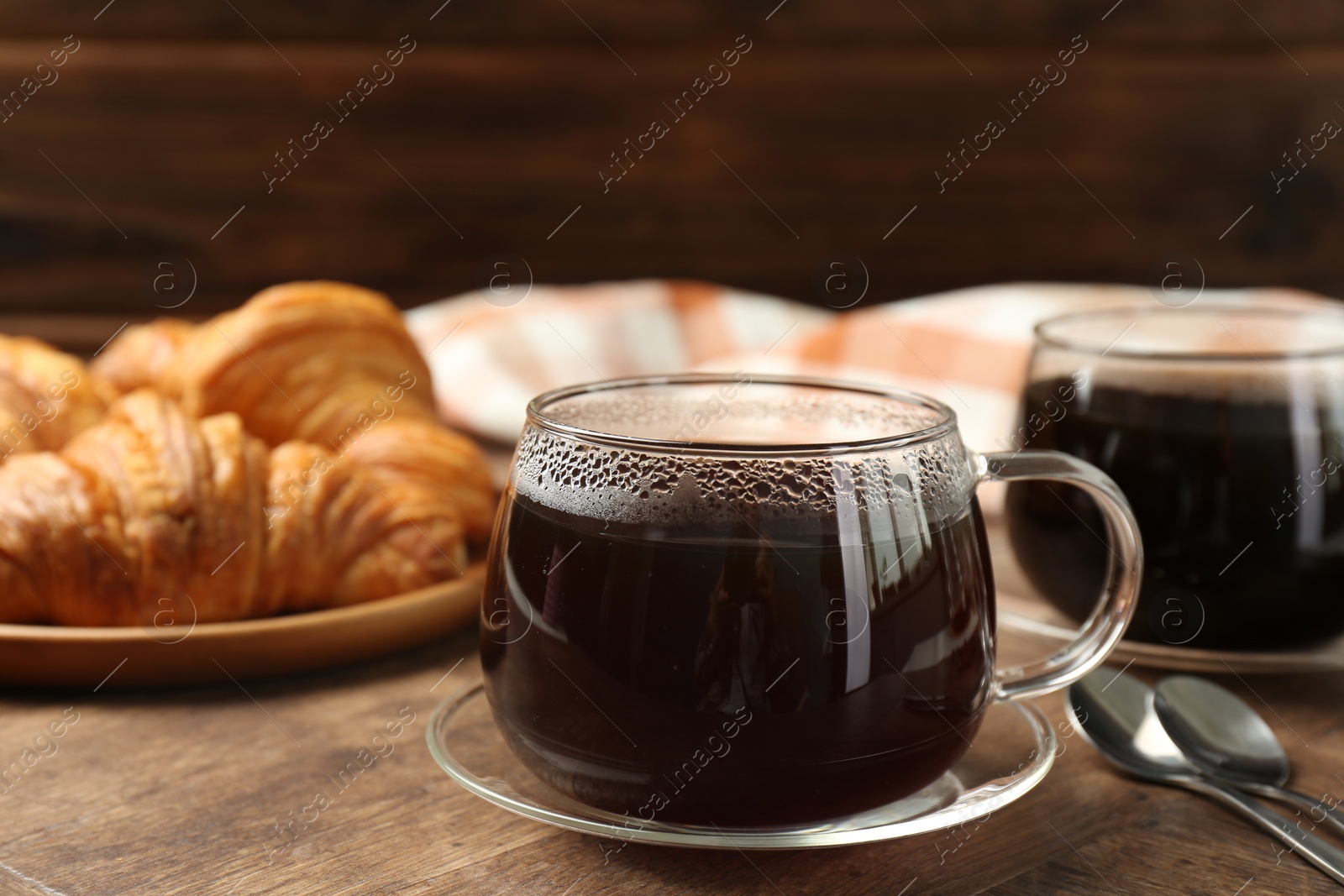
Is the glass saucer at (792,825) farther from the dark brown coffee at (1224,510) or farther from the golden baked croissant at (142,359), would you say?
the golden baked croissant at (142,359)

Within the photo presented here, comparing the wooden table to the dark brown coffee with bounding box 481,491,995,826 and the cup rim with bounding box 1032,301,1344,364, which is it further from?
the cup rim with bounding box 1032,301,1344,364

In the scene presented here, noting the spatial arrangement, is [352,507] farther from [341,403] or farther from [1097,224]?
[1097,224]

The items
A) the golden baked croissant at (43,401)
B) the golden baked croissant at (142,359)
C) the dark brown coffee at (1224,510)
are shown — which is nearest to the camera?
the dark brown coffee at (1224,510)

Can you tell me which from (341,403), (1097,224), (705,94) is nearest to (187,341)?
(341,403)

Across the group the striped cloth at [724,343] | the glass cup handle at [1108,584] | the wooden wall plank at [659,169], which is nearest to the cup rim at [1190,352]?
the glass cup handle at [1108,584]

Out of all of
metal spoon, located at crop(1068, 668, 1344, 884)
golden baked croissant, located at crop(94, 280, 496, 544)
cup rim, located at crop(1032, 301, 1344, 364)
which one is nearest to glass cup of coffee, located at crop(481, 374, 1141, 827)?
metal spoon, located at crop(1068, 668, 1344, 884)

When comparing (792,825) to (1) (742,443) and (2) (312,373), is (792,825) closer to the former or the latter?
(1) (742,443)
